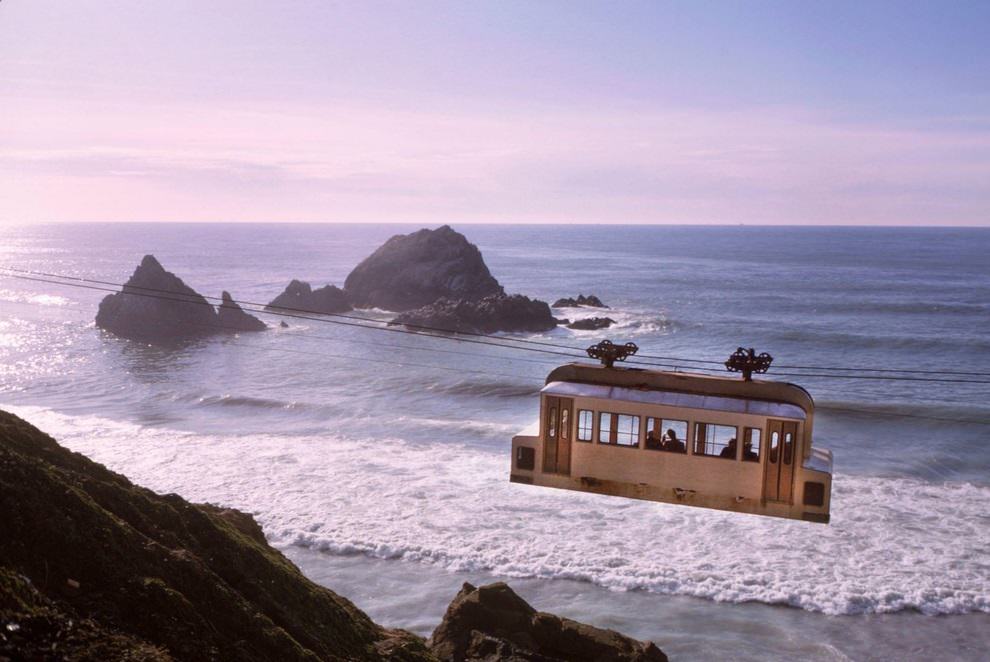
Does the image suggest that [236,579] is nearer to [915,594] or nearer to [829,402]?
[915,594]

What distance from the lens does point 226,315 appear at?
269 ft

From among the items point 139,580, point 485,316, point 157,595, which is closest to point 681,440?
point 157,595

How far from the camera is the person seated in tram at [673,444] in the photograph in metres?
16.6

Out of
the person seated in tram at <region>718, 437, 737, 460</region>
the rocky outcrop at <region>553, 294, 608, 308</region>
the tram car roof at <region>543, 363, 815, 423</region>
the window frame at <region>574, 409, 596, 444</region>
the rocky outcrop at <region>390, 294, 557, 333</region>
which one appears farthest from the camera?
the rocky outcrop at <region>553, 294, 608, 308</region>

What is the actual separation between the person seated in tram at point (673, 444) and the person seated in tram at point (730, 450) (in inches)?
31.0

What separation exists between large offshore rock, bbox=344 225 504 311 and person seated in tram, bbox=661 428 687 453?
71.0 meters

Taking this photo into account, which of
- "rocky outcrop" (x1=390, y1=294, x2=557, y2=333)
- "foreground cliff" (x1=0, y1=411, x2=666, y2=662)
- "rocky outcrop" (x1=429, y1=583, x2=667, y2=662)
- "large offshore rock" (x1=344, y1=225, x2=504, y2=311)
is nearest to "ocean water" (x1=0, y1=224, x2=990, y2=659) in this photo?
"rocky outcrop" (x1=390, y1=294, x2=557, y2=333)

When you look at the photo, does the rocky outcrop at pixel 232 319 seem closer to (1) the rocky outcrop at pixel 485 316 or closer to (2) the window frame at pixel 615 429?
(1) the rocky outcrop at pixel 485 316

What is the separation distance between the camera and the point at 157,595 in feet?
38.2

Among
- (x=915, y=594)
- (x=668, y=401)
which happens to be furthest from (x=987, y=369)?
(x=668, y=401)

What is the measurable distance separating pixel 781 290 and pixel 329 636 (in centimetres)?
11933

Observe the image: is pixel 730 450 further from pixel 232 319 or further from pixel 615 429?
pixel 232 319

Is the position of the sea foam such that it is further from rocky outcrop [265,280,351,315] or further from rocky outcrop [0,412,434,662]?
rocky outcrop [265,280,351,315]

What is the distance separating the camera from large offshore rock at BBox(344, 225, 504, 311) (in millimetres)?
91188
